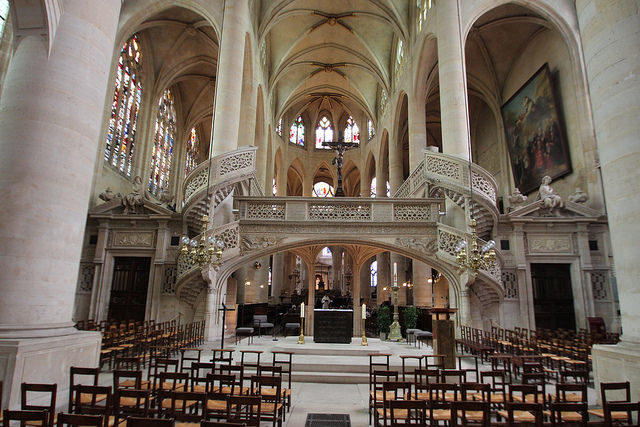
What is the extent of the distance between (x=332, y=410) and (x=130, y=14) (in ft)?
57.9

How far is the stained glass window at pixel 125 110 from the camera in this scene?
1884 cm

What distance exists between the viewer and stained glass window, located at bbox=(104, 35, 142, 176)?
742 inches

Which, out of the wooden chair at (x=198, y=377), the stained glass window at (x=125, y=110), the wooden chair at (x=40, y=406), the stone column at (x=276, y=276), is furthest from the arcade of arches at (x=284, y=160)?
the wooden chair at (x=198, y=377)

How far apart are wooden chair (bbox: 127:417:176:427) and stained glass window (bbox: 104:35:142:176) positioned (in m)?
17.6

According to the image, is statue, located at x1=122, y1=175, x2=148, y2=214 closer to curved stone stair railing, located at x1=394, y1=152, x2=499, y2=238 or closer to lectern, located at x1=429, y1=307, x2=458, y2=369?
curved stone stair railing, located at x1=394, y1=152, x2=499, y2=238

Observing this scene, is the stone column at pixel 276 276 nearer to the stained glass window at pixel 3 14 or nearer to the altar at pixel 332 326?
the altar at pixel 332 326

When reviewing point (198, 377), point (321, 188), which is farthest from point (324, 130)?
point (198, 377)

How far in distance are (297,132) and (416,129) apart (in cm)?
1891

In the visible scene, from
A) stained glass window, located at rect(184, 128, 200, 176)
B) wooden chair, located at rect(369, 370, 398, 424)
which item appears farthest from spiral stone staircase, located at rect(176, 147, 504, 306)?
stained glass window, located at rect(184, 128, 200, 176)

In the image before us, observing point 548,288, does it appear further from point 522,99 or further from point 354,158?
point 354,158

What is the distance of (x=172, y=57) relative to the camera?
22.3 m

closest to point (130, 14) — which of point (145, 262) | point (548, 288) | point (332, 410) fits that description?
point (145, 262)

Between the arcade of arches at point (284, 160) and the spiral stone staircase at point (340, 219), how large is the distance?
0.23 feet

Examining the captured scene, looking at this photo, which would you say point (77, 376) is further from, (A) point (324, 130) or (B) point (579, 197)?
(A) point (324, 130)
